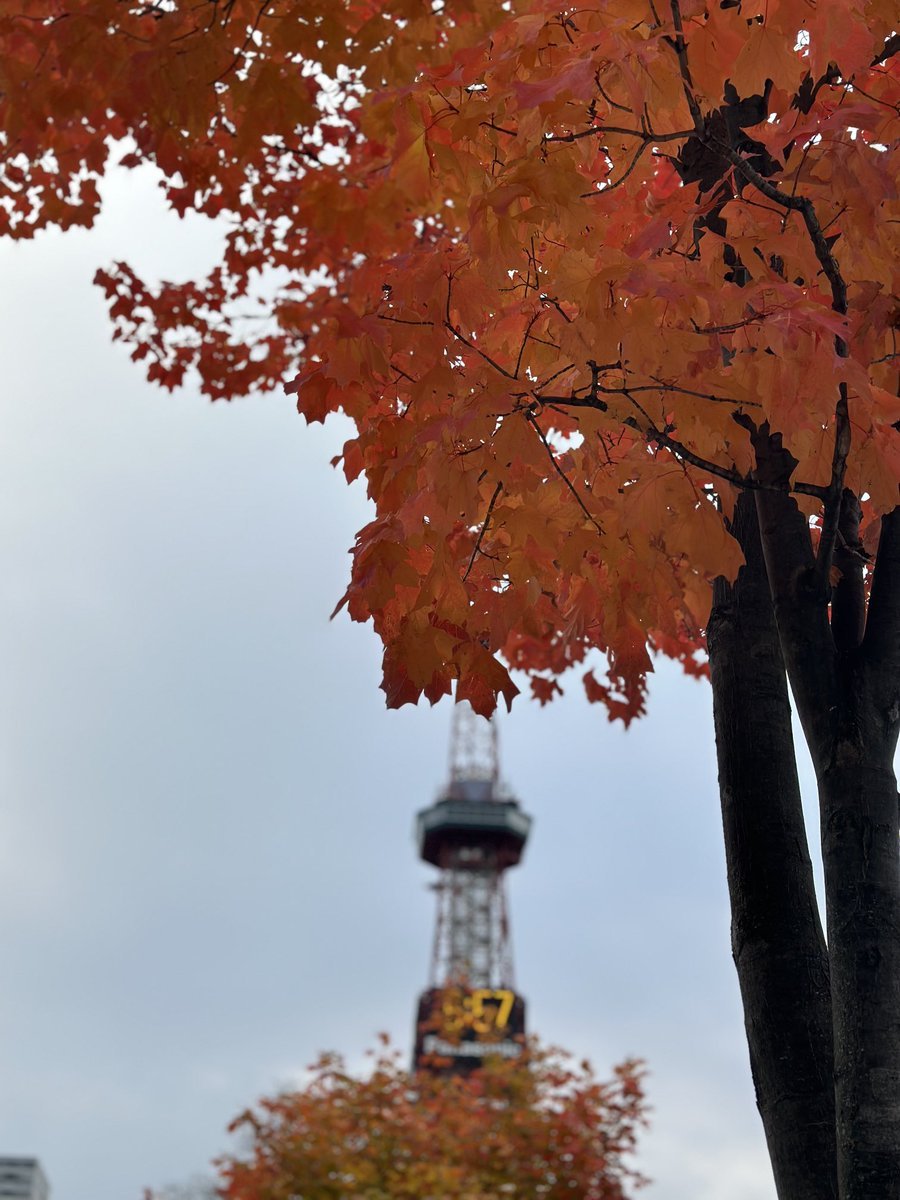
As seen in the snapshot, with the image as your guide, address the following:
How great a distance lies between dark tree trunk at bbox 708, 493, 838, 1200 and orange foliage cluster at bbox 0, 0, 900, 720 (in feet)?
1.07

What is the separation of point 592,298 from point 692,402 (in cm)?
40

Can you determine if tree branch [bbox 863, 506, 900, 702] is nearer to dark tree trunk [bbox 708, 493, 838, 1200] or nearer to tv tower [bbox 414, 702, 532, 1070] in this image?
dark tree trunk [bbox 708, 493, 838, 1200]

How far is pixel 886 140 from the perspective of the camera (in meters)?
3.50

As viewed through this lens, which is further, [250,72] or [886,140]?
[250,72]

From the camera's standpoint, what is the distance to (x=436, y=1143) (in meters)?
19.4

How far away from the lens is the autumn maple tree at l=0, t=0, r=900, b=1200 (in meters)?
3.23

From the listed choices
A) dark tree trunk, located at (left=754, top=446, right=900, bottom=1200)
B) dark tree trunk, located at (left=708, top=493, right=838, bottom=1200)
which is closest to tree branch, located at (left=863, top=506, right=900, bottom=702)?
dark tree trunk, located at (left=754, top=446, right=900, bottom=1200)

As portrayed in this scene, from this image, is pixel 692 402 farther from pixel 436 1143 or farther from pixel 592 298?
pixel 436 1143

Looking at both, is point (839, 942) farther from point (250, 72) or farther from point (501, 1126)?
point (501, 1126)

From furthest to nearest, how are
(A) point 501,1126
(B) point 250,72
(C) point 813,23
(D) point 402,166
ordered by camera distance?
(A) point 501,1126
(B) point 250,72
(D) point 402,166
(C) point 813,23

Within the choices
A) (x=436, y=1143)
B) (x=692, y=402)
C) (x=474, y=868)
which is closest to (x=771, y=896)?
(x=692, y=402)

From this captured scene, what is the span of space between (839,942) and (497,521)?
5.44 ft

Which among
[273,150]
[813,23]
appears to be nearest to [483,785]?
[273,150]

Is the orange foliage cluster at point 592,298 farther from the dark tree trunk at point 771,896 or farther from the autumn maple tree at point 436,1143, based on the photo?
the autumn maple tree at point 436,1143
